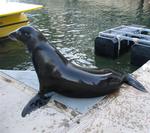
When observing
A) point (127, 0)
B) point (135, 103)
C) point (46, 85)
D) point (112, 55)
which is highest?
point (46, 85)

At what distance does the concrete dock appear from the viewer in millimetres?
3074

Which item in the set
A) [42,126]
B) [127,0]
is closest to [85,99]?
[42,126]

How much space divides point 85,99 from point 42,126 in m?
0.78

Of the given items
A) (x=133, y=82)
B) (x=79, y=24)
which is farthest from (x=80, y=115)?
(x=79, y=24)

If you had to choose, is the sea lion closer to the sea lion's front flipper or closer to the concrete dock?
the sea lion's front flipper

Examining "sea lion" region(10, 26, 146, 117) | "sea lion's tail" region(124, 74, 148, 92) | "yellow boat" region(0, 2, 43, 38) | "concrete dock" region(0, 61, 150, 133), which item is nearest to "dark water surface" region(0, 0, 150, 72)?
"yellow boat" region(0, 2, 43, 38)

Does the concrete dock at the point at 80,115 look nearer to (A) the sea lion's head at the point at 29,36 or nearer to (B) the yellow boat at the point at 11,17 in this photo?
(A) the sea lion's head at the point at 29,36

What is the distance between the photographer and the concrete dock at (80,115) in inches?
121

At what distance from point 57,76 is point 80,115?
24.9 inches

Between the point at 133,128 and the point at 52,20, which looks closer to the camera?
the point at 133,128

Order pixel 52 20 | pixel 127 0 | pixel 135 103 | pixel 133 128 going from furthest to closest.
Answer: pixel 127 0 → pixel 52 20 → pixel 135 103 → pixel 133 128

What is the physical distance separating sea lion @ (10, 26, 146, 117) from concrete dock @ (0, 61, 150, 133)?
0.15 meters

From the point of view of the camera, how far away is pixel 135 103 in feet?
11.8

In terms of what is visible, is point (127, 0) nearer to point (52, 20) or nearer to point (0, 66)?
point (52, 20)
